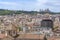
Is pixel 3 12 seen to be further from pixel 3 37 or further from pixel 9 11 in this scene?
pixel 3 37

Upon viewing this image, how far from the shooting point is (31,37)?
1197 inches

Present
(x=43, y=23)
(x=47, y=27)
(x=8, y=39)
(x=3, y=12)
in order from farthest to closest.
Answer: (x=3, y=12)
(x=43, y=23)
(x=47, y=27)
(x=8, y=39)

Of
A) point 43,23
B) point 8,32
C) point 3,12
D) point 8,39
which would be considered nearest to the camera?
point 8,39

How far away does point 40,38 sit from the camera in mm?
29875

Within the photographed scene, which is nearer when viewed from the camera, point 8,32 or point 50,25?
point 8,32

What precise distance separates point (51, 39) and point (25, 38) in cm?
400

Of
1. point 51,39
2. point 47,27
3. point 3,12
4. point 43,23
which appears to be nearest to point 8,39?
point 51,39

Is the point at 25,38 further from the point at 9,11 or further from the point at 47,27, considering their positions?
the point at 9,11

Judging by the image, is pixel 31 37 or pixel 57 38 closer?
pixel 31 37

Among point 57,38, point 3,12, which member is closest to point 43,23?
point 57,38

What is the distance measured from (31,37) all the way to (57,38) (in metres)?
4.12

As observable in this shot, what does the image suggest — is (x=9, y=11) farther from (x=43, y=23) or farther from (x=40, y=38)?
(x=40, y=38)

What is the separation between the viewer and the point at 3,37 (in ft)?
99.6

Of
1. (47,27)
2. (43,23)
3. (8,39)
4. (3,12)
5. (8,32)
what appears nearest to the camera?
(8,39)
